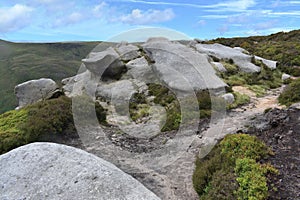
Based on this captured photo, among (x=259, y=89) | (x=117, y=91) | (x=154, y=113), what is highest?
(x=117, y=91)

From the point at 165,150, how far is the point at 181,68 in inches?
367

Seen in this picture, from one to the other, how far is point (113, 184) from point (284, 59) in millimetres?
30307

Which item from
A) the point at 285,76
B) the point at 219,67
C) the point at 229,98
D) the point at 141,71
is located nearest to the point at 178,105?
the point at 229,98

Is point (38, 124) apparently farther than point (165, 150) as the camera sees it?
Yes

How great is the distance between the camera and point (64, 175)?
646 centimetres

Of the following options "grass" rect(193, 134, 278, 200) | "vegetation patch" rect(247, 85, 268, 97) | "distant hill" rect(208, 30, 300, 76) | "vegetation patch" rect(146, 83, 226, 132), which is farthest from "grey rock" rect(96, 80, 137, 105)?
"distant hill" rect(208, 30, 300, 76)

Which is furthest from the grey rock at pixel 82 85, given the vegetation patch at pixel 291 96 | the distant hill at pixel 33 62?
the distant hill at pixel 33 62

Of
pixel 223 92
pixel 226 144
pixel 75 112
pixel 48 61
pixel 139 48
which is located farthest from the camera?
pixel 48 61

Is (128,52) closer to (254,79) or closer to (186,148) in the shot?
(254,79)

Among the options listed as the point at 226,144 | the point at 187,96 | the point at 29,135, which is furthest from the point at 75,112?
the point at 226,144

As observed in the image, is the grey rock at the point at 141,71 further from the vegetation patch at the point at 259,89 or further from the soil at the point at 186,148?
the vegetation patch at the point at 259,89

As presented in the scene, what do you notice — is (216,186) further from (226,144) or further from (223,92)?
(223,92)

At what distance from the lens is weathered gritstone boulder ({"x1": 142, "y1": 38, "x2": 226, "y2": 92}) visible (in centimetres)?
1944

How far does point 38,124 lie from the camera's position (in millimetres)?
13680
